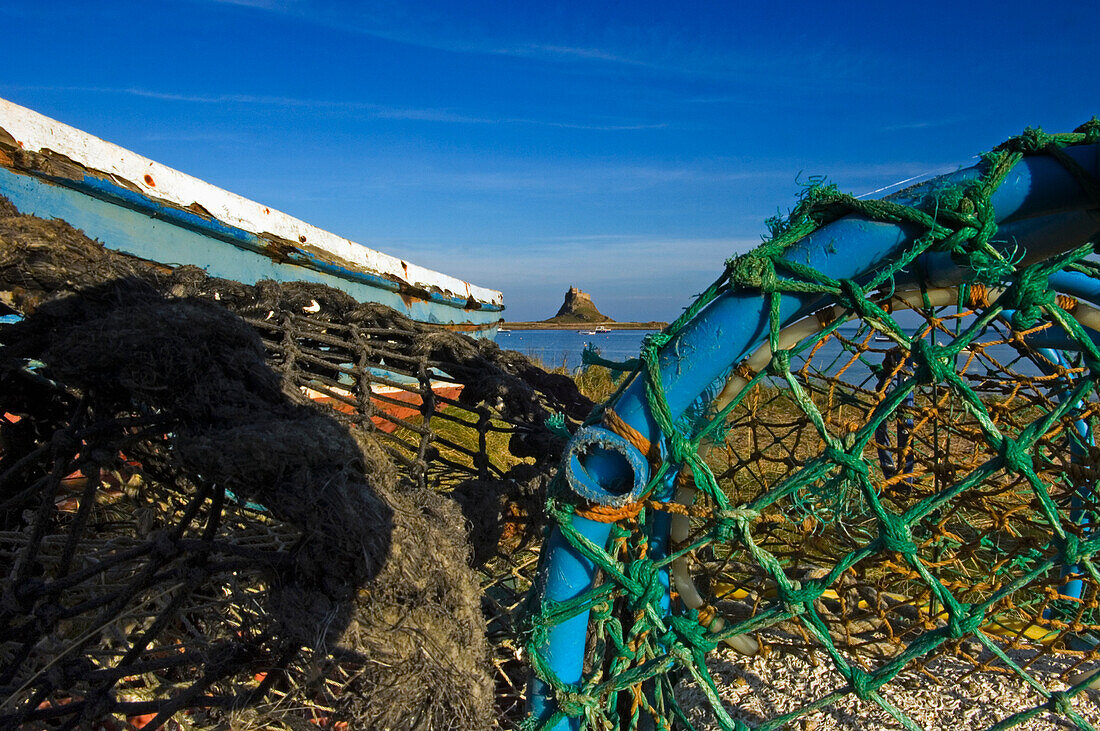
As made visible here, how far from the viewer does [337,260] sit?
4.44 metres

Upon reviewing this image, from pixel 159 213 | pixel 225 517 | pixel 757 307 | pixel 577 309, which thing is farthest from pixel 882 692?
pixel 577 309

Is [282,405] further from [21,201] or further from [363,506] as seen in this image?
[21,201]

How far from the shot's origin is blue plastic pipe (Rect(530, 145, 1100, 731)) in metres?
0.91

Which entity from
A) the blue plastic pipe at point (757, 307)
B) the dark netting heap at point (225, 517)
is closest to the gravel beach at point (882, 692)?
the dark netting heap at point (225, 517)

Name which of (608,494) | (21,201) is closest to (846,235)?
(608,494)

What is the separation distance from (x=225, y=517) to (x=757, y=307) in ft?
4.75

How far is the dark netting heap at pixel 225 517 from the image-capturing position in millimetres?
852

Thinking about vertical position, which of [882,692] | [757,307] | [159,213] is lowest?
[882,692]

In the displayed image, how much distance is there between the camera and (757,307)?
94cm

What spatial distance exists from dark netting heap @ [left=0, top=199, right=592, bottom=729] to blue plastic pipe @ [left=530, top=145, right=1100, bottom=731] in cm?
16

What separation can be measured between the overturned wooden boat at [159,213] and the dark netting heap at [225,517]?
131cm

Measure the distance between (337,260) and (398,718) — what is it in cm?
397

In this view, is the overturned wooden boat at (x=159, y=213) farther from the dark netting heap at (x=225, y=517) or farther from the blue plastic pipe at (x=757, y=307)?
the blue plastic pipe at (x=757, y=307)

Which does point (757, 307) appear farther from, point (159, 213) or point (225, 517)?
point (159, 213)
